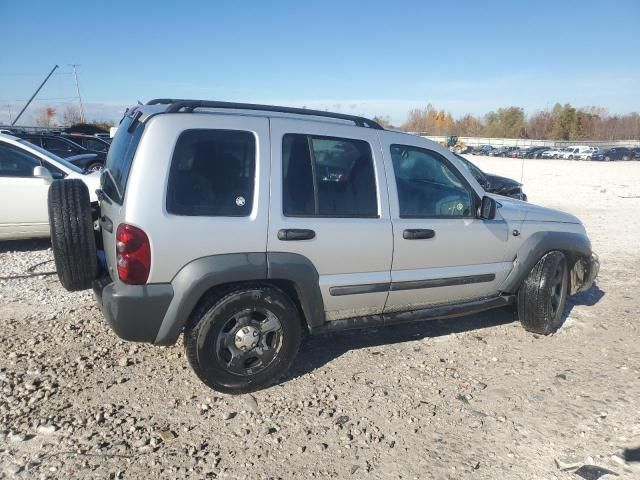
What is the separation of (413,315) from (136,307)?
2090 millimetres

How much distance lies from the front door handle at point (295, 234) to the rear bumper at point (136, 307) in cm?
77

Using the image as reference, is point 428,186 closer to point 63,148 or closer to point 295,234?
point 295,234

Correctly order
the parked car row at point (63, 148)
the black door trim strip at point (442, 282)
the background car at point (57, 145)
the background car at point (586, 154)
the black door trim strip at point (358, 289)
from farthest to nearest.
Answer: the background car at point (586, 154) → the background car at point (57, 145) → the parked car row at point (63, 148) → the black door trim strip at point (442, 282) → the black door trim strip at point (358, 289)

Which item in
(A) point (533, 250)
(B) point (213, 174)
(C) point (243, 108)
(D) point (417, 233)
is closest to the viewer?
(B) point (213, 174)

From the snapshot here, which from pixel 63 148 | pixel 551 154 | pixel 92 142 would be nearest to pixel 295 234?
pixel 63 148

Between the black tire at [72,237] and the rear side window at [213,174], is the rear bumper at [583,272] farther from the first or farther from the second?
the black tire at [72,237]

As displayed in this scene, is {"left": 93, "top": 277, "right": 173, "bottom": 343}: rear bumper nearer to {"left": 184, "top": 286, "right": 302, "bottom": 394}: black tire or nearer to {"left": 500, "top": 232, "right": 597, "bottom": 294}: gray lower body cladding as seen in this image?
{"left": 184, "top": 286, "right": 302, "bottom": 394}: black tire

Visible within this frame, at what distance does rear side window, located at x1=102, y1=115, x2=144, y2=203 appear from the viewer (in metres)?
3.04

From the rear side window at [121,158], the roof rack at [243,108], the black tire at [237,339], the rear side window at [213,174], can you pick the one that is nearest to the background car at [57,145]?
the rear side window at [121,158]

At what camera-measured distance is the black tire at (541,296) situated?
4.34m

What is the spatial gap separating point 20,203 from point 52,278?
1.58 meters

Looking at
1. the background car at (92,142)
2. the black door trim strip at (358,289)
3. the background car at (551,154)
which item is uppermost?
the background car at (551,154)

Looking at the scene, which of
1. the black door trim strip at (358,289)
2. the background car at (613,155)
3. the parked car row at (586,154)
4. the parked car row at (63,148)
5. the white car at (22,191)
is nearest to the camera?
the black door trim strip at (358,289)

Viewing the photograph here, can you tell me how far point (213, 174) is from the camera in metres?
3.05
